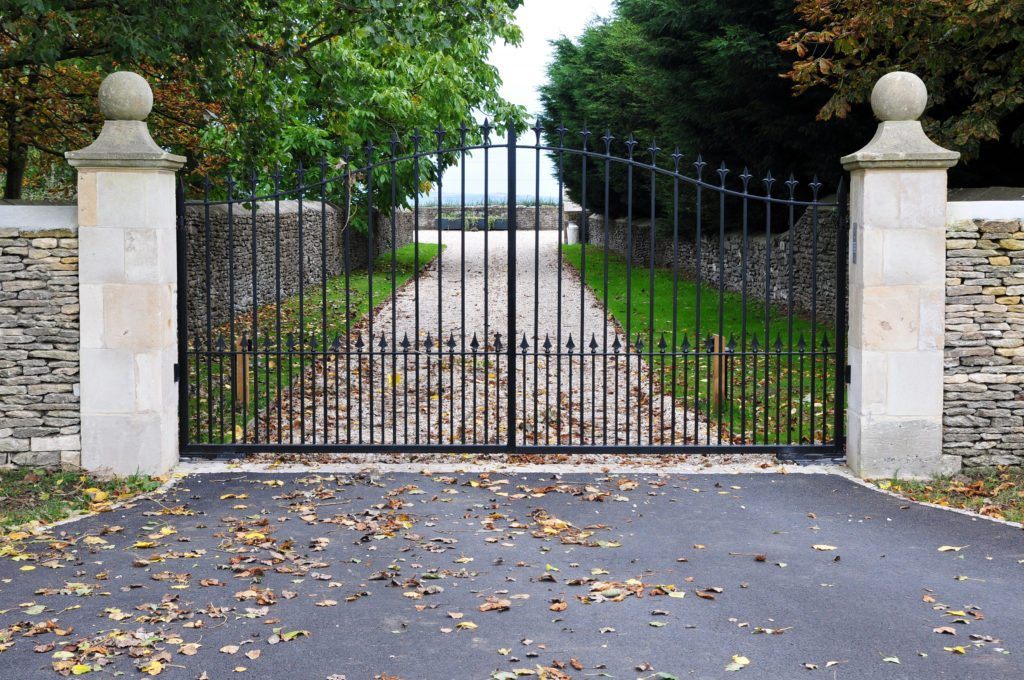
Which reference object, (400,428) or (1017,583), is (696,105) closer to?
(400,428)

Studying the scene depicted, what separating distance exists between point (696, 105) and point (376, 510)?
40.6 feet

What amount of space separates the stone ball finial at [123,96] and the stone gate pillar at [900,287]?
5353mm

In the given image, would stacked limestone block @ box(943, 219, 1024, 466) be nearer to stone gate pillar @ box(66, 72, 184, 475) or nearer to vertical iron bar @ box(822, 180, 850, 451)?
vertical iron bar @ box(822, 180, 850, 451)

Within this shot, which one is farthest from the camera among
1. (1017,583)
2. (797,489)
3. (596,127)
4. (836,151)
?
(596,127)

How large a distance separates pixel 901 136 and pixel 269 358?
7171 mm

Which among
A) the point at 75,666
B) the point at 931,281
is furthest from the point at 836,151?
the point at 75,666

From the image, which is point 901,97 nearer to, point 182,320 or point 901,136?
point 901,136

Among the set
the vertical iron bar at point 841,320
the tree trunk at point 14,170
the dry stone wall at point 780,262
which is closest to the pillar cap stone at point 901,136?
the vertical iron bar at point 841,320

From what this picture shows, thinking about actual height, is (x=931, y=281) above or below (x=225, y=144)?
below

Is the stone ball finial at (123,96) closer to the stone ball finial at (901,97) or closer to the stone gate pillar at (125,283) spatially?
the stone gate pillar at (125,283)

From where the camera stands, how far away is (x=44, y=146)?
13742 mm

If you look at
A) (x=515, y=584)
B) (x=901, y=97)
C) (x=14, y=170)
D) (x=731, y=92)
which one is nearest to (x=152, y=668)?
(x=515, y=584)

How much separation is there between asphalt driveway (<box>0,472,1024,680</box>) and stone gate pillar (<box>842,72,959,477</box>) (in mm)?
631

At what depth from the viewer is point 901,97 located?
8.23 m
